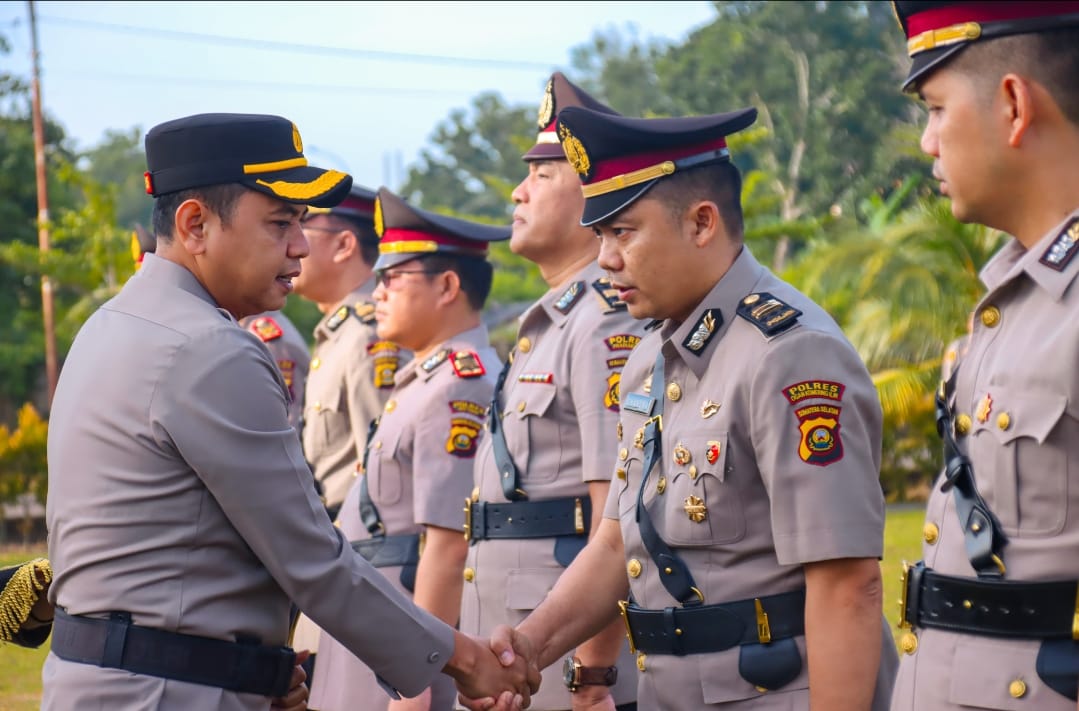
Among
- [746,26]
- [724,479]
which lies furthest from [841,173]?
[724,479]

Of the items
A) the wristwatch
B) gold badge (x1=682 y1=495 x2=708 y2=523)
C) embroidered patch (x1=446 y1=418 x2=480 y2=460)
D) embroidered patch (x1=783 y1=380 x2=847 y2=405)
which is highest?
embroidered patch (x1=783 y1=380 x2=847 y2=405)

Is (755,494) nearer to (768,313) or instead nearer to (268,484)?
(768,313)

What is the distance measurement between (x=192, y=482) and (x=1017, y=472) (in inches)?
66.4

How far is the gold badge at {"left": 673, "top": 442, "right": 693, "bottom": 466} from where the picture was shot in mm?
3088

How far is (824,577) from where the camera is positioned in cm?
287

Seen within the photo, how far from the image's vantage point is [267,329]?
6.58 m

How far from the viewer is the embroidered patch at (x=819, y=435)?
113 inches

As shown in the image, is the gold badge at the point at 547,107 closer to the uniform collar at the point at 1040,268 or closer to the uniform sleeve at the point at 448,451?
the uniform sleeve at the point at 448,451

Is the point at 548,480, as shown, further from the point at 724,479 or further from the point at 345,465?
the point at 345,465

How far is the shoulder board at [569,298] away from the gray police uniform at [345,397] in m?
1.56

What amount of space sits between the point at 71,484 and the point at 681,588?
1387 mm

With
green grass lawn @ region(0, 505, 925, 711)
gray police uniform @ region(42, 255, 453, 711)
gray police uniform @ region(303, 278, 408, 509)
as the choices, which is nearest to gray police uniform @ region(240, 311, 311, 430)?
gray police uniform @ region(303, 278, 408, 509)

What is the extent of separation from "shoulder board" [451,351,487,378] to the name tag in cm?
157

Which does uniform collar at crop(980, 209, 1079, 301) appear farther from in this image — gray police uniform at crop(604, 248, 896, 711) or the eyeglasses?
the eyeglasses
